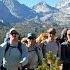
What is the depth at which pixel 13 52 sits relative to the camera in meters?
8.59

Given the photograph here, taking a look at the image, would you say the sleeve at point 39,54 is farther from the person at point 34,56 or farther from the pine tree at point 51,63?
the pine tree at point 51,63

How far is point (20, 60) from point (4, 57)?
1.32 feet

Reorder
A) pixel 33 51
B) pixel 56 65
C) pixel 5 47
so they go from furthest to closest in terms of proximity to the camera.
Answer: pixel 33 51
pixel 56 65
pixel 5 47

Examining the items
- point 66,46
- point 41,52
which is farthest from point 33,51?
point 66,46

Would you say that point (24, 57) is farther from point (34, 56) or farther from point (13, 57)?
point (34, 56)

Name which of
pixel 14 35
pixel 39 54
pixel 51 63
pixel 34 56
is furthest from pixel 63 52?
pixel 14 35

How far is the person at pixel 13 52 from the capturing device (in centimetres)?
853

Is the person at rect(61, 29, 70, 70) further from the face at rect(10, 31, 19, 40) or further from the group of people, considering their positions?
the face at rect(10, 31, 19, 40)

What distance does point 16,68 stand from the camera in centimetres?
867

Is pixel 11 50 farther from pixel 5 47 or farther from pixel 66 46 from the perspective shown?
pixel 66 46

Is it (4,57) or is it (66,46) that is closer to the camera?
(4,57)

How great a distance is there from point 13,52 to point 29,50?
5.14 feet

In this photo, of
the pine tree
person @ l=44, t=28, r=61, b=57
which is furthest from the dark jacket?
person @ l=44, t=28, r=61, b=57

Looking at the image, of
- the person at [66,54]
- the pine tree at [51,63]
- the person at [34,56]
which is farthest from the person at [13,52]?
the person at [66,54]
